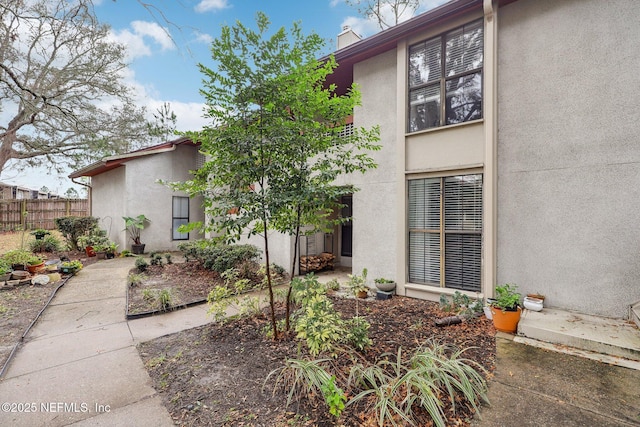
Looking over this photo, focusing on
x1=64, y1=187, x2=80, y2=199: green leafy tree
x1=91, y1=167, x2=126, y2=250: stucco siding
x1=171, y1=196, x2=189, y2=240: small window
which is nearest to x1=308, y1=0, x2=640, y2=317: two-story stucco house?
x1=171, y1=196, x2=189, y2=240: small window

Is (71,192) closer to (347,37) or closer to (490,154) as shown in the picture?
(347,37)

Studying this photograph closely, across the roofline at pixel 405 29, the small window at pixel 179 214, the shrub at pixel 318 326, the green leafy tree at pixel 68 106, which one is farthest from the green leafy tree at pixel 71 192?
the shrub at pixel 318 326

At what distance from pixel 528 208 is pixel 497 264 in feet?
3.51

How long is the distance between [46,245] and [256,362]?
12984 millimetres

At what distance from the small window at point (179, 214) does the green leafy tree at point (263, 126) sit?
944 centimetres

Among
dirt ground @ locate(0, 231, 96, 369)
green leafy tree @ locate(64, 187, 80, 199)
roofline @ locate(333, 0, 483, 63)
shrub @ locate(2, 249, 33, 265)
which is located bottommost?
dirt ground @ locate(0, 231, 96, 369)

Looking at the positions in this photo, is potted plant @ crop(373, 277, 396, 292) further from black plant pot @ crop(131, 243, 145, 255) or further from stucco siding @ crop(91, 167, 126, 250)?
stucco siding @ crop(91, 167, 126, 250)

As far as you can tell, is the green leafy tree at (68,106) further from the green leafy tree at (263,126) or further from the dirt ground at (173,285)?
the green leafy tree at (263,126)

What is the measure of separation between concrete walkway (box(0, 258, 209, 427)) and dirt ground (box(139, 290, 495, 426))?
23 cm

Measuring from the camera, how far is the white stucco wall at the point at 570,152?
3947 mm

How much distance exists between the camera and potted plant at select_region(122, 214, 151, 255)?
1069 centimetres

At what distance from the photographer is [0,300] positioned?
5.70m

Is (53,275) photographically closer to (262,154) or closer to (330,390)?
(262,154)

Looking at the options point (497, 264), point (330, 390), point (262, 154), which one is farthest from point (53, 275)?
point (497, 264)
